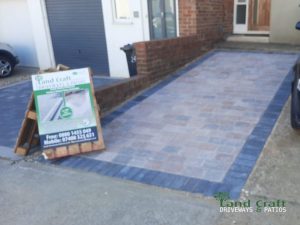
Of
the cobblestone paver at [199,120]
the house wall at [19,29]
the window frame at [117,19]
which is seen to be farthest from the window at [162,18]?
the house wall at [19,29]

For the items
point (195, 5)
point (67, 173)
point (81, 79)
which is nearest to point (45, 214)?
point (67, 173)

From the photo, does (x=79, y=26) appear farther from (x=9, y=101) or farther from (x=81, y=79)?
(x=81, y=79)

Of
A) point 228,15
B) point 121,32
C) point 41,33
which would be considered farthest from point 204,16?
point 41,33

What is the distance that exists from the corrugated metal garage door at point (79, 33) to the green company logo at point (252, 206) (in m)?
7.05

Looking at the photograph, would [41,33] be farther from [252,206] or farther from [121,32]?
[252,206]

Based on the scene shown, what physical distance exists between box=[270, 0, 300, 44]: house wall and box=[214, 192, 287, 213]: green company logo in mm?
5967

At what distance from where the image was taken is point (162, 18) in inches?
328

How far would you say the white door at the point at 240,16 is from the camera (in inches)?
356

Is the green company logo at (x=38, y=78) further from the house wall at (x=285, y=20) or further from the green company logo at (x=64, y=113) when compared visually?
the house wall at (x=285, y=20)

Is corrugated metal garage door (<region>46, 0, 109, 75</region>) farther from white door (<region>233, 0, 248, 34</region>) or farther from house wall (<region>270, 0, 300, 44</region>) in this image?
house wall (<region>270, 0, 300, 44</region>)

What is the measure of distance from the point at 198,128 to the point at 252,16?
5324 millimetres

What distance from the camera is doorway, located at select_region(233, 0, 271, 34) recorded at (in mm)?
8828

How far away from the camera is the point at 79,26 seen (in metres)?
9.84

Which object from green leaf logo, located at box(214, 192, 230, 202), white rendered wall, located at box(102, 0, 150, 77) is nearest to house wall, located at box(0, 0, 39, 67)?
white rendered wall, located at box(102, 0, 150, 77)
